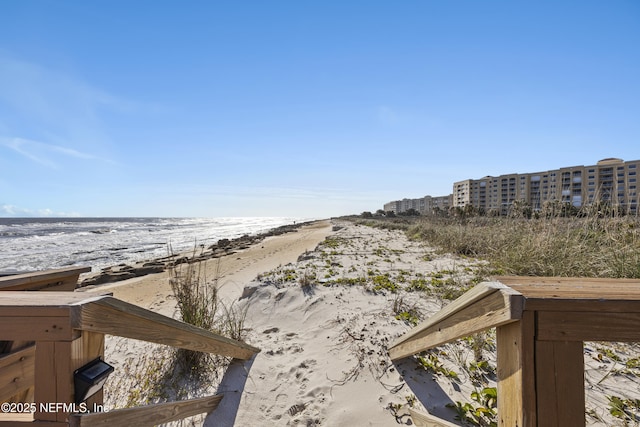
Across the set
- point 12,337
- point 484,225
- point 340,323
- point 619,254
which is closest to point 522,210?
point 484,225

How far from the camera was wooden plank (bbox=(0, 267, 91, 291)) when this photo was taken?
1.72m

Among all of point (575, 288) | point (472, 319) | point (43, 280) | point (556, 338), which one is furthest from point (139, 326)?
point (575, 288)

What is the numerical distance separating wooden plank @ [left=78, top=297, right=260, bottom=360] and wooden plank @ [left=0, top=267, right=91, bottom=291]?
84 centimetres

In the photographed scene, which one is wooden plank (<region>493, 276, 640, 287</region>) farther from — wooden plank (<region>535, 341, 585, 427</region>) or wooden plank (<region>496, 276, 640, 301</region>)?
wooden plank (<region>535, 341, 585, 427</region>)

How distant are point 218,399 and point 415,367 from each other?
5.75 feet

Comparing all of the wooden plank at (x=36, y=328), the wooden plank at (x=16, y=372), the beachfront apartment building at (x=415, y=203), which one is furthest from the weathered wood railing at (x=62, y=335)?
the beachfront apartment building at (x=415, y=203)

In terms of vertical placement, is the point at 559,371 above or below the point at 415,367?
above

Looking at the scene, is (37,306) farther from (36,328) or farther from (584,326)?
(584,326)

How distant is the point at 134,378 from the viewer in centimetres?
297

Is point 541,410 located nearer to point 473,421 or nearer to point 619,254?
point 473,421

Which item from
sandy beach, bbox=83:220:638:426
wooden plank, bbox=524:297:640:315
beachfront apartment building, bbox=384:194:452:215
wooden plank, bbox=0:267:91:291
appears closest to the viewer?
wooden plank, bbox=524:297:640:315

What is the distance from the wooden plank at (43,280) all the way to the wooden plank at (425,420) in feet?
8.60

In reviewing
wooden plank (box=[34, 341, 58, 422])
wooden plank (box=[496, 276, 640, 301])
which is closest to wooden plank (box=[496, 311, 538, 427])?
wooden plank (box=[496, 276, 640, 301])

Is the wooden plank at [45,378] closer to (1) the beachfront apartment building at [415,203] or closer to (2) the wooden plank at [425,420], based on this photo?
(2) the wooden plank at [425,420]
